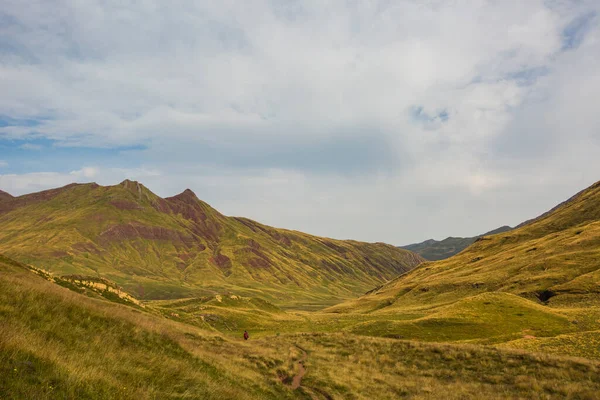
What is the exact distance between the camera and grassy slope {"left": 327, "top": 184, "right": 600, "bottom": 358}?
4944 cm

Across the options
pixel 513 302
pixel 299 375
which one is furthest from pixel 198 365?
pixel 513 302

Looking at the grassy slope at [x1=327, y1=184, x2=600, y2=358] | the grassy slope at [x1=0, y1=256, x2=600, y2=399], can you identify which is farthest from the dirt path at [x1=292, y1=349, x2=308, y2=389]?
the grassy slope at [x1=327, y1=184, x2=600, y2=358]

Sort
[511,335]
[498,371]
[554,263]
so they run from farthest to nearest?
1. [554,263]
2. [511,335]
3. [498,371]

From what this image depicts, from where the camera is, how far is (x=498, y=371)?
28.1 m

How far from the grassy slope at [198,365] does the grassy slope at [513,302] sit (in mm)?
11565

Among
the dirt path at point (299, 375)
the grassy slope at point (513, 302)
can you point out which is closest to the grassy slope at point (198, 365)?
the dirt path at point (299, 375)

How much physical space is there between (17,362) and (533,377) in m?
31.8

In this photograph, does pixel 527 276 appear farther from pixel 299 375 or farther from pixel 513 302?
pixel 299 375

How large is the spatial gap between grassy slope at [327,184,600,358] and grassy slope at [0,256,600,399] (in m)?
11.6

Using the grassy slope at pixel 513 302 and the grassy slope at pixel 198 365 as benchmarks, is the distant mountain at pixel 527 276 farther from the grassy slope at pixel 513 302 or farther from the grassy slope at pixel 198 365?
the grassy slope at pixel 198 365

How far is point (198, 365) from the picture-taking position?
19266mm

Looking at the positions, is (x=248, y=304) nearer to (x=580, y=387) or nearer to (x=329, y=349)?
(x=329, y=349)

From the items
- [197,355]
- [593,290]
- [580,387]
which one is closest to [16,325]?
[197,355]

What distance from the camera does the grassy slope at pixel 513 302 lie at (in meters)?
49.4
